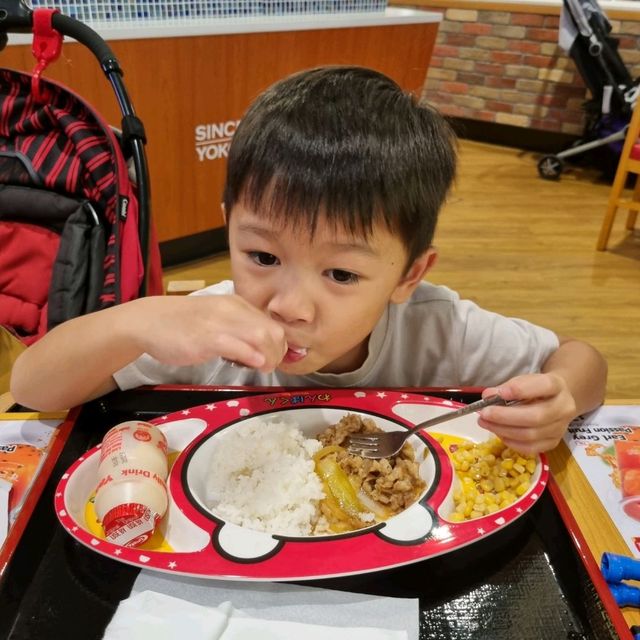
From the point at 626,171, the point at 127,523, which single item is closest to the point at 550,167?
the point at 626,171

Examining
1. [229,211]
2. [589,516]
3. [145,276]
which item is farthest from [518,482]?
[145,276]

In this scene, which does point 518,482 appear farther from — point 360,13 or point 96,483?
point 360,13

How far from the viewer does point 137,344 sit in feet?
2.87

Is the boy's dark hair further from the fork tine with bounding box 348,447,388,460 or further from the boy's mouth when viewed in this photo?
the fork tine with bounding box 348,447,388,460

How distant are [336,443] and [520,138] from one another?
5108 millimetres

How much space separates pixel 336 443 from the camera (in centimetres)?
92

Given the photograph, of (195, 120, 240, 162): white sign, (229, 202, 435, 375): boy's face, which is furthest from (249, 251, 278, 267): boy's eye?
(195, 120, 240, 162): white sign

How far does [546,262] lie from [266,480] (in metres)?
2.98

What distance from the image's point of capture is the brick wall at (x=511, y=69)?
4918 millimetres

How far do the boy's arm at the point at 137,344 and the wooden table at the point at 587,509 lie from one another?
44cm

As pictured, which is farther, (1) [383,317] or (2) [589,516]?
(1) [383,317]

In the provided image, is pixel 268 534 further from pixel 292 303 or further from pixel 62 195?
pixel 62 195

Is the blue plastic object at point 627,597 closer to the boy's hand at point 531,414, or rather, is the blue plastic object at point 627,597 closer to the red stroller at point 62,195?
the boy's hand at point 531,414

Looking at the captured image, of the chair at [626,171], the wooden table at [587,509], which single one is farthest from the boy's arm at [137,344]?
the chair at [626,171]
